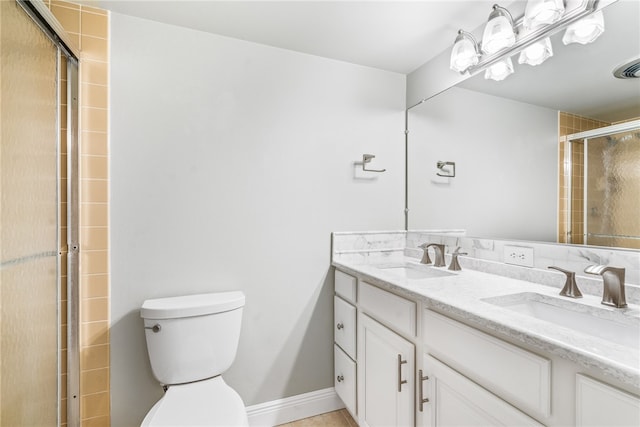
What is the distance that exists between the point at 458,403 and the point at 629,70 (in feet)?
4.14

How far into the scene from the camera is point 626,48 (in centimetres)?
103

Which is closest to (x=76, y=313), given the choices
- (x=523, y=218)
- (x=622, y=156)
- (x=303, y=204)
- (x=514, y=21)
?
(x=303, y=204)

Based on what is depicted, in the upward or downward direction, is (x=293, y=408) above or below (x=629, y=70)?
below

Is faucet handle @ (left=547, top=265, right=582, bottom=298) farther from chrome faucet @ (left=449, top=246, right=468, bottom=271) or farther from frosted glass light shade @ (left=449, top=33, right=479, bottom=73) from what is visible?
frosted glass light shade @ (left=449, top=33, right=479, bottom=73)

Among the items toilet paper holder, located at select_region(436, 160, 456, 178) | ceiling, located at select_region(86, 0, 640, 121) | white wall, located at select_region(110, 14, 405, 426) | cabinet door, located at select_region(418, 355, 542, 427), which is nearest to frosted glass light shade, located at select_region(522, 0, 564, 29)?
ceiling, located at select_region(86, 0, 640, 121)

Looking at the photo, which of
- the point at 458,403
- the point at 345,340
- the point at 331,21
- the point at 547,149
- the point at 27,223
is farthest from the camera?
the point at 345,340

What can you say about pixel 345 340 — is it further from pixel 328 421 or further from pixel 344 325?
pixel 328 421

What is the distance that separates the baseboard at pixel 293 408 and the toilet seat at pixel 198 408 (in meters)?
0.50

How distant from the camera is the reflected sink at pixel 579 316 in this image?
89cm

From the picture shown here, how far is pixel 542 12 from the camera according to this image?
120 cm

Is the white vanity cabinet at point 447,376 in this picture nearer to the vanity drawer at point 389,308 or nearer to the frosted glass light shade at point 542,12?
the vanity drawer at point 389,308

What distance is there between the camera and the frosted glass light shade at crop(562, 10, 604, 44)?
1.10 meters

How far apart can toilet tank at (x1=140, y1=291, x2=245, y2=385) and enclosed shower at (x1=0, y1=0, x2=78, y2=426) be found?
0.35 metres

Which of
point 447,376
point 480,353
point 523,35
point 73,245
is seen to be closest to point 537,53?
point 523,35
